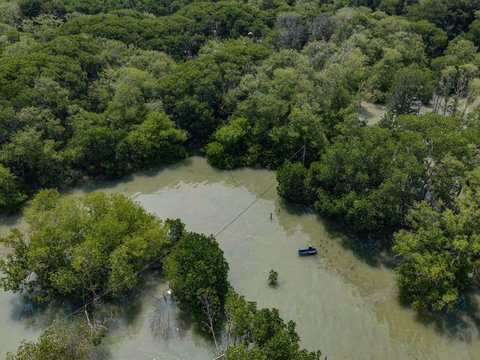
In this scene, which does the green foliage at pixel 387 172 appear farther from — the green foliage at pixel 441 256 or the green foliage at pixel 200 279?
the green foliage at pixel 200 279

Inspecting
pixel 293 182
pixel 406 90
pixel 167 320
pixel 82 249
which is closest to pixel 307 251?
pixel 293 182

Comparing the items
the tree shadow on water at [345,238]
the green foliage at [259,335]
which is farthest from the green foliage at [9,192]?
the tree shadow on water at [345,238]

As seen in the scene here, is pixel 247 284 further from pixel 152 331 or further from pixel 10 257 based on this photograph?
pixel 10 257

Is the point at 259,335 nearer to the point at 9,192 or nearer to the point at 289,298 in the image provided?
the point at 289,298

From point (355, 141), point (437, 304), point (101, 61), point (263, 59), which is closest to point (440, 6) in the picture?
point (263, 59)

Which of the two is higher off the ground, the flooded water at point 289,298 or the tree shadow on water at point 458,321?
the tree shadow on water at point 458,321

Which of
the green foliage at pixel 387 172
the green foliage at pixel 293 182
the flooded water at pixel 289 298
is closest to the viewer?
the flooded water at pixel 289 298
